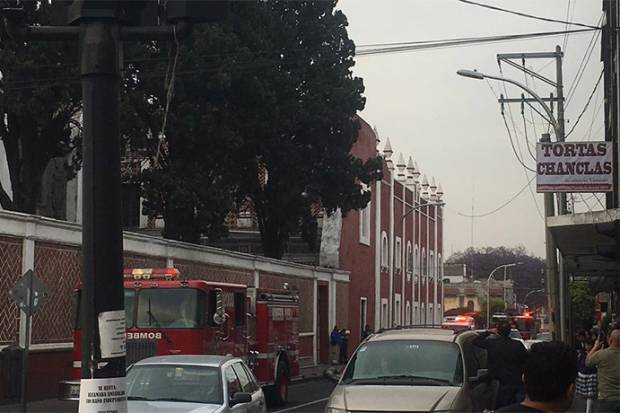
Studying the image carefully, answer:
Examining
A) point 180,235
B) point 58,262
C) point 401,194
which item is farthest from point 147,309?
point 401,194

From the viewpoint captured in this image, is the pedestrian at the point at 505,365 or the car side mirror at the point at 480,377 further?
the pedestrian at the point at 505,365

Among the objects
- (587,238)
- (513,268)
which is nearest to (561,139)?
(587,238)

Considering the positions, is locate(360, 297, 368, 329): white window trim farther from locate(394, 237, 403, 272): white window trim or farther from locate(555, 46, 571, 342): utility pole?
locate(555, 46, 571, 342): utility pole

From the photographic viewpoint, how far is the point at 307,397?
84.2 ft

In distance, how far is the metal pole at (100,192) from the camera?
20.9ft

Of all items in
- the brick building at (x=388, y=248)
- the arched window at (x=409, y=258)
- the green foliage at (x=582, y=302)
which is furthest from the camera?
Result: the green foliage at (x=582, y=302)

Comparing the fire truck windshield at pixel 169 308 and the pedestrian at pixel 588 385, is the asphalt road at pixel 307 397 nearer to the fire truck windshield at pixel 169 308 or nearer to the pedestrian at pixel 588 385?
the fire truck windshield at pixel 169 308

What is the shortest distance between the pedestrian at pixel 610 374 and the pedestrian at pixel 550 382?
7.57 metres

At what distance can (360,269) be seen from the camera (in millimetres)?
50781

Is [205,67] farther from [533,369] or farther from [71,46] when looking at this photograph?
[533,369]

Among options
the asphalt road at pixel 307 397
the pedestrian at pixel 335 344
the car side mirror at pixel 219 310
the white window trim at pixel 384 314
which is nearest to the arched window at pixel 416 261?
the white window trim at pixel 384 314

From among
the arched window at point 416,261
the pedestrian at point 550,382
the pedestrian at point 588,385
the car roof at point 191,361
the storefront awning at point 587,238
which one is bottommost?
the pedestrian at point 588,385

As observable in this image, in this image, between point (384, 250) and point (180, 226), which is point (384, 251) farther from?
point (180, 226)

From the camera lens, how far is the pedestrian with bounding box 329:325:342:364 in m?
42.5
